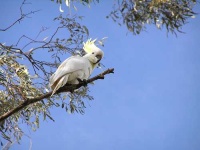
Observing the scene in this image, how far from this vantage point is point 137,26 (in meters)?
2.61

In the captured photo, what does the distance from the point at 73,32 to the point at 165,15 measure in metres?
0.85

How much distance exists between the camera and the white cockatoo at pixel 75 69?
229 centimetres

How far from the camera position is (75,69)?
2.34m

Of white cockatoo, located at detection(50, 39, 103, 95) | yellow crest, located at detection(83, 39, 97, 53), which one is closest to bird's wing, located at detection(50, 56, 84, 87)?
→ white cockatoo, located at detection(50, 39, 103, 95)

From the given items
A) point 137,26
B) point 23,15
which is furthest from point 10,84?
point 137,26

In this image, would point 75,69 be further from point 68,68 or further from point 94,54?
point 94,54

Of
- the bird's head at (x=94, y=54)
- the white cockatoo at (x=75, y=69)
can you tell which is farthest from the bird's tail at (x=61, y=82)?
the bird's head at (x=94, y=54)

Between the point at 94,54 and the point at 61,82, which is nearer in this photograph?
the point at 61,82

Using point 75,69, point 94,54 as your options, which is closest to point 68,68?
point 75,69

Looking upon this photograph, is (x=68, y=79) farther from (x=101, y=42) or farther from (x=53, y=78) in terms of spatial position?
(x=101, y=42)

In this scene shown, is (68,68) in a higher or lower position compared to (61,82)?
higher

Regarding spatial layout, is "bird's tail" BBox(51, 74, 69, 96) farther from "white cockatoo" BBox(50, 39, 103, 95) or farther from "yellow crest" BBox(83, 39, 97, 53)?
"yellow crest" BBox(83, 39, 97, 53)

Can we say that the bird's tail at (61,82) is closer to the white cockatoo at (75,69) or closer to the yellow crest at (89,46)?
the white cockatoo at (75,69)

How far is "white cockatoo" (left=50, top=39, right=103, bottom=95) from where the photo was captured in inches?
90.3
